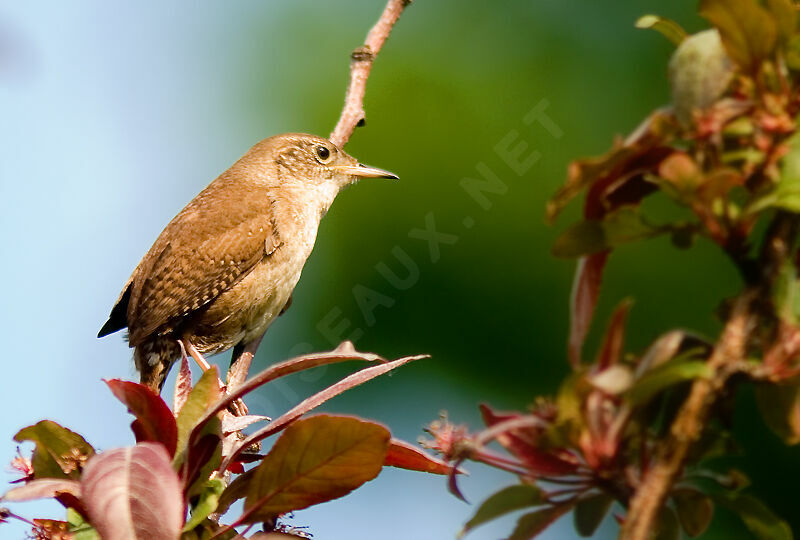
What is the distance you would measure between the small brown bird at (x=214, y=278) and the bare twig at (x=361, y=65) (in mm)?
1306

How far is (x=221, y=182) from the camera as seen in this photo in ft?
14.5

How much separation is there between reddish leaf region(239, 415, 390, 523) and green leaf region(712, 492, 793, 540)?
0.44 metres

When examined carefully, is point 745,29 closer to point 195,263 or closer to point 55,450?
point 55,450

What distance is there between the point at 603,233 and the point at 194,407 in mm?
709

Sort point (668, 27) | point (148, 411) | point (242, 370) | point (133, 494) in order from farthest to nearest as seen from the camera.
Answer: point (242, 370) < point (148, 411) < point (133, 494) < point (668, 27)

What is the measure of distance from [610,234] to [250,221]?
10.7 feet

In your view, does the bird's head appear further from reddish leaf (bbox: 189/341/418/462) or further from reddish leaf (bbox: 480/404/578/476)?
reddish leaf (bbox: 480/404/578/476)

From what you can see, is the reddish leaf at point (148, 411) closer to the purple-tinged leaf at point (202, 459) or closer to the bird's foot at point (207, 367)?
the purple-tinged leaf at point (202, 459)

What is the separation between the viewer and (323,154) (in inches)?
175

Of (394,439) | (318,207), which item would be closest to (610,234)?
(394,439)

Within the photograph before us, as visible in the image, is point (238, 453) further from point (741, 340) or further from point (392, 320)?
point (392, 320)

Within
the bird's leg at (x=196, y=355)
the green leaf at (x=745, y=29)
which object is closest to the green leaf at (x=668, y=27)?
the green leaf at (x=745, y=29)

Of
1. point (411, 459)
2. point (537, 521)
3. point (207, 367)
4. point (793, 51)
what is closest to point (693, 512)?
point (537, 521)

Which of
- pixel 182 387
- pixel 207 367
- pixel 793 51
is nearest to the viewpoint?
pixel 793 51
